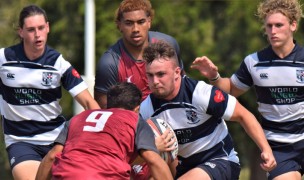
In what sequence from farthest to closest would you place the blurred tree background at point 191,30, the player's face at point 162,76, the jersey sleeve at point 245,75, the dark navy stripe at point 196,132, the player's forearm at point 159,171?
1. the blurred tree background at point 191,30
2. the jersey sleeve at point 245,75
3. the dark navy stripe at point 196,132
4. the player's face at point 162,76
5. the player's forearm at point 159,171

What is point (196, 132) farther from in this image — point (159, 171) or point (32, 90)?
point (32, 90)

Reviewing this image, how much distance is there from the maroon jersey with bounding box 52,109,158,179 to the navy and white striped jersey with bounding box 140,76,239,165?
822 mm

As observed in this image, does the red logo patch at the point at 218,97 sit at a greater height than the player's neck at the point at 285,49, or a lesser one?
lesser

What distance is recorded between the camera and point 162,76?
24.7ft

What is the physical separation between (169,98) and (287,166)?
141 cm

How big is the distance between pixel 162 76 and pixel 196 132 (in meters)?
0.63

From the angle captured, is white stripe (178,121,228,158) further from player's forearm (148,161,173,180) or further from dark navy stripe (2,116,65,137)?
dark navy stripe (2,116,65,137)

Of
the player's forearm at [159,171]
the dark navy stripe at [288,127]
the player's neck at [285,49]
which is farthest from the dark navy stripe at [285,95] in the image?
the player's forearm at [159,171]

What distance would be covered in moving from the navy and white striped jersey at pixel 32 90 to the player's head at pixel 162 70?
131cm

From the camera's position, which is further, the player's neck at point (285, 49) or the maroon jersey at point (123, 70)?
the maroon jersey at point (123, 70)

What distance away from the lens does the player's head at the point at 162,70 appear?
24.7 feet

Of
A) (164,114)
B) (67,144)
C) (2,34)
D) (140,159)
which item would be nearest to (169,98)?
(164,114)

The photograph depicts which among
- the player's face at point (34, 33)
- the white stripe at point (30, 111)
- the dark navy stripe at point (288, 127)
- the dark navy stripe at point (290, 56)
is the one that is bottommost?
the dark navy stripe at point (288, 127)

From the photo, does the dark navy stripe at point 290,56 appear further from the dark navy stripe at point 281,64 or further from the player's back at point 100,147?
the player's back at point 100,147
